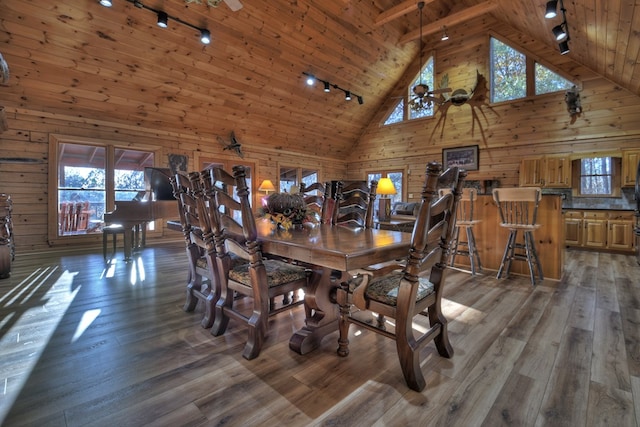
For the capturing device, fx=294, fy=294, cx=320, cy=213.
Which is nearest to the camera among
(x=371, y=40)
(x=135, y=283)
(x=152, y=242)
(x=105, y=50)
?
(x=135, y=283)

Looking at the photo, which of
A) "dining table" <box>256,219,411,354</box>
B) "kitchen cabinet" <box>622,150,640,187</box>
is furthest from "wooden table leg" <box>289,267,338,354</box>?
"kitchen cabinet" <box>622,150,640,187</box>

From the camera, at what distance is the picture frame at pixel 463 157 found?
24.7 feet

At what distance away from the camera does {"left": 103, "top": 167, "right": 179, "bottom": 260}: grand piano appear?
4.02m

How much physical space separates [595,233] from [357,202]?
19.0 ft

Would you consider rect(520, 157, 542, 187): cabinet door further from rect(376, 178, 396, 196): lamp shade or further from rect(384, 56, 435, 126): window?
rect(376, 178, 396, 196): lamp shade

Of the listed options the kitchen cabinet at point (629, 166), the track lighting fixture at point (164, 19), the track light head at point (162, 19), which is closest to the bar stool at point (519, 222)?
the kitchen cabinet at point (629, 166)

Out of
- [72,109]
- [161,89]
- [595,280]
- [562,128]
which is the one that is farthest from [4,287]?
[562,128]

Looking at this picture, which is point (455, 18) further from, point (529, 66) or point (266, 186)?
point (266, 186)

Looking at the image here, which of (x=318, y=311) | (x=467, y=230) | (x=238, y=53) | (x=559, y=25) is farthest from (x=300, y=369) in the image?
(x=559, y=25)

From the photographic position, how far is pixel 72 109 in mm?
5152

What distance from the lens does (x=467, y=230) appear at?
3875mm

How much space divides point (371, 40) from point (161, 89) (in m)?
4.60

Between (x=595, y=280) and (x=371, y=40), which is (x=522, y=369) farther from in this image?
(x=371, y=40)

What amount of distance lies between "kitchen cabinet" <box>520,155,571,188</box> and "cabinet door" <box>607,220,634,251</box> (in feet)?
3.67
